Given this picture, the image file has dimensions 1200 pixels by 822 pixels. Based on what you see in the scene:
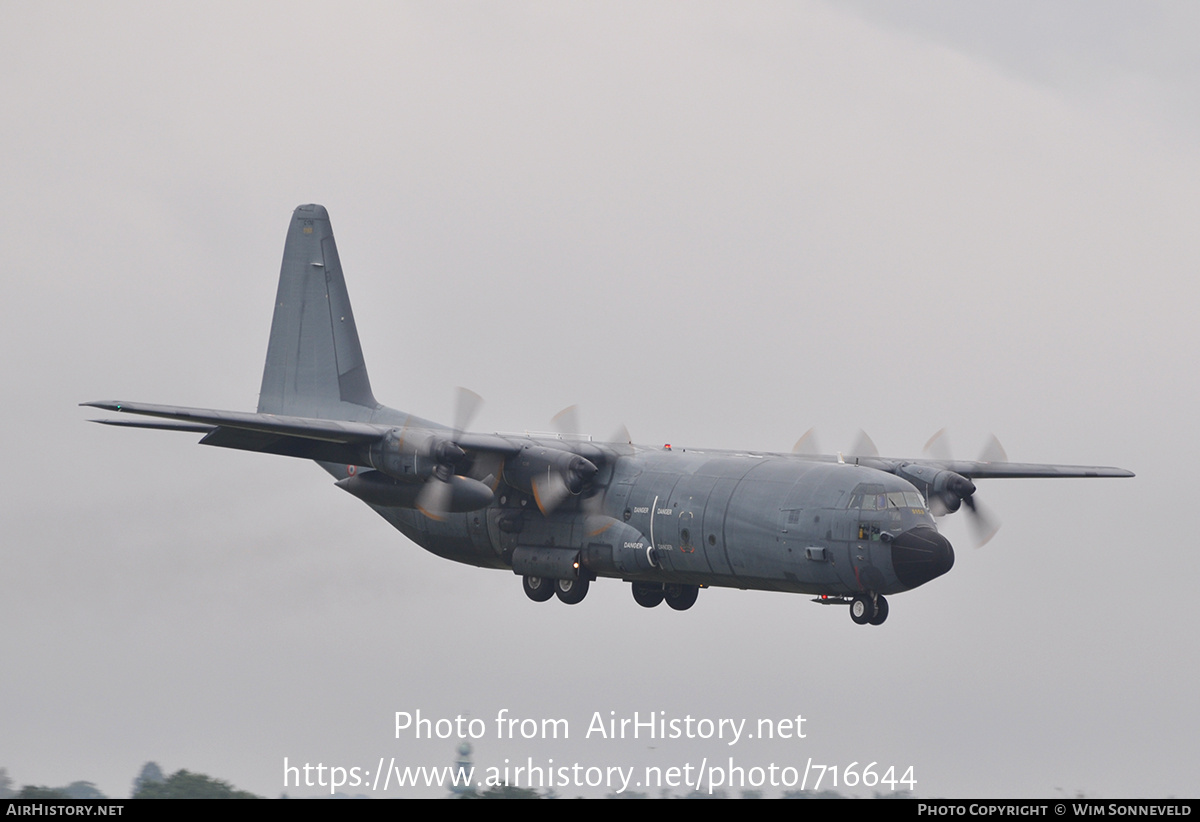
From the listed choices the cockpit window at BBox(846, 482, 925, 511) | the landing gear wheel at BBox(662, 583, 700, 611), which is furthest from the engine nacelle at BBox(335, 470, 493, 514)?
the cockpit window at BBox(846, 482, 925, 511)

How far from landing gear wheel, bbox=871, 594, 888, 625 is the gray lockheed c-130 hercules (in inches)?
1.7

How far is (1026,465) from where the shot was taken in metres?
38.6

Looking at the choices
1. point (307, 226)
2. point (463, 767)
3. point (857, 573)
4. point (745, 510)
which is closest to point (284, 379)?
point (307, 226)

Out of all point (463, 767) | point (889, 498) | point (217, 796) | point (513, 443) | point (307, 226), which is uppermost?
point (307, 226)

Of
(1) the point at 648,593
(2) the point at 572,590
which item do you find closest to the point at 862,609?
(1) the point at 648,593

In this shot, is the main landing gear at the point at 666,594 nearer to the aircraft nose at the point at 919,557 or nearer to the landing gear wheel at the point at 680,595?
the landing gear wheel at the point at 680,595

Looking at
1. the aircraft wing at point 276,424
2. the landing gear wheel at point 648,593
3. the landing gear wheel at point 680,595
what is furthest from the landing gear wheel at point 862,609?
the aircraft wing at point 276,424

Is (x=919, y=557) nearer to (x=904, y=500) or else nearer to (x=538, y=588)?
(x=904, y=500)

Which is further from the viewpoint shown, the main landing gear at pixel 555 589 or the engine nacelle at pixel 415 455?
the main landing gear at pixel 555 589

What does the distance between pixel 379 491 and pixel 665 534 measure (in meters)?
6.00

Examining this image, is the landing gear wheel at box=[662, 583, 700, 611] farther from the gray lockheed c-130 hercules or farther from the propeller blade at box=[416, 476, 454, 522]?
the propeller blade at box=[416, 476, 454, 522]

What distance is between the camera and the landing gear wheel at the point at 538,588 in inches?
1415

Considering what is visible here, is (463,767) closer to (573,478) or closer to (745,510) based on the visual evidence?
(573,478)

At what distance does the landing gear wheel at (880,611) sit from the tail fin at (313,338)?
13.8 meters
